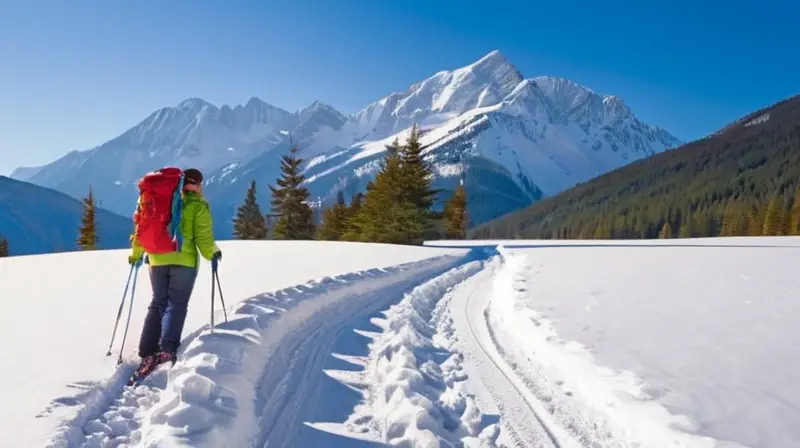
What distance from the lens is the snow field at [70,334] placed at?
3.64 metres

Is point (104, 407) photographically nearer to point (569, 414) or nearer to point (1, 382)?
point (1, 382)

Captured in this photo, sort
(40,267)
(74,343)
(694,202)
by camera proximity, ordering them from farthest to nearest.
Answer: (694,202) → (40,267) → (74,343)

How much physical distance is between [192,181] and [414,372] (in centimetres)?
349

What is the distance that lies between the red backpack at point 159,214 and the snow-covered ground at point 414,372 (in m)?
1.22

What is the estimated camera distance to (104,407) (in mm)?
4039

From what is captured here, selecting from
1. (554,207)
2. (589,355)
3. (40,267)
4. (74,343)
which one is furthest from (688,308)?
(554,207)

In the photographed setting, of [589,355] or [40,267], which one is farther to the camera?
[40,267]

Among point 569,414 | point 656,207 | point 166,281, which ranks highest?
point 656,207

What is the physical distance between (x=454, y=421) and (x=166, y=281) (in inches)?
143

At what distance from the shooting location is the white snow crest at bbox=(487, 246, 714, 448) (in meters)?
3.85

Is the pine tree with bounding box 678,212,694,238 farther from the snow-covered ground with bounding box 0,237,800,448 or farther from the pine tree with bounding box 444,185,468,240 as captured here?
the snow-covered ground with bounding box 0,237,800,448

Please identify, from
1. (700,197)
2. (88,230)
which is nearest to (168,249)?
(88,230)

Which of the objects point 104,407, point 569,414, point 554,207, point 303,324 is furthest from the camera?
point 554,207

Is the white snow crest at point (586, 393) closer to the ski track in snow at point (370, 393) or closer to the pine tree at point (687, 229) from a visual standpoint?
the ski track in snow at point (370, 393)
